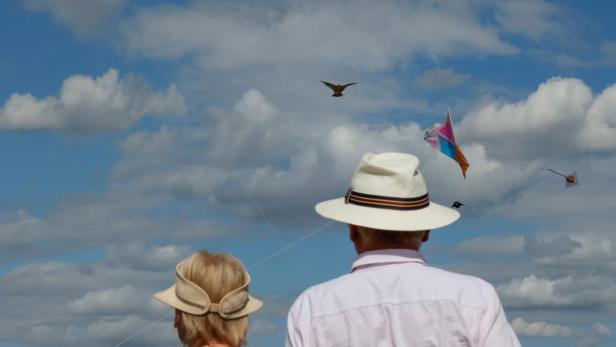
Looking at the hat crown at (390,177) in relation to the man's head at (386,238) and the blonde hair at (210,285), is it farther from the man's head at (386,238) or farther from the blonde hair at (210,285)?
the blonde hair at (210,285)

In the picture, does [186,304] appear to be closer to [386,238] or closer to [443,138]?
[386,238]

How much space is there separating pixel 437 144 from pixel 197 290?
16013mm

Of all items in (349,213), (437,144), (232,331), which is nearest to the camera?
(349,213)

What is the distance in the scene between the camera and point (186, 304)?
27.4 feet

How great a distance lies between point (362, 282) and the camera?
7.75m

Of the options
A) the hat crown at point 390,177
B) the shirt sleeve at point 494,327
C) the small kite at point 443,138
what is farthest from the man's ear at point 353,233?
the small kite at point 443,138

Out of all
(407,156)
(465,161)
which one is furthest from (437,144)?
(407,156)

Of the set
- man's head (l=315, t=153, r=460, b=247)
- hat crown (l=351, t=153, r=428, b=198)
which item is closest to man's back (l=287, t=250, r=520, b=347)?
man's head (l=315, t=153, r=460, b=247)

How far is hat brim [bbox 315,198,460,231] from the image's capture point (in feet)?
25.4

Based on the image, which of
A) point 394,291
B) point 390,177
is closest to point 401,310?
point 394,291

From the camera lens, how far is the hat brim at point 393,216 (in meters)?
7.73

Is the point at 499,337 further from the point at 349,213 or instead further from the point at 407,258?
the point at 349,213

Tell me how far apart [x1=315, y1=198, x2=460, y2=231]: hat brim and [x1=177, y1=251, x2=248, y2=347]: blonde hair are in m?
0.91

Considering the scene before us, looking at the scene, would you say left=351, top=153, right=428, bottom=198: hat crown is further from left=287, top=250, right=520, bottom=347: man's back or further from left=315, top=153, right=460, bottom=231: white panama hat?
left=287, top=250, right=520, bottom=347: man's back
